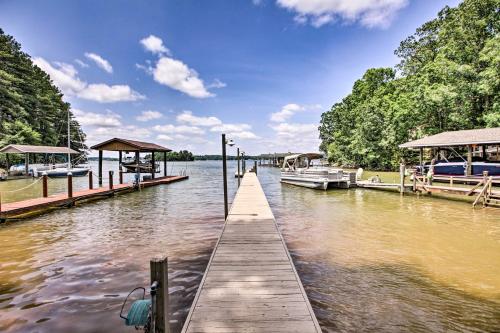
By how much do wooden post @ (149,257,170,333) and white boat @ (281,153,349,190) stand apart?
840 inches

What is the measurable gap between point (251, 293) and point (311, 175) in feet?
68.8

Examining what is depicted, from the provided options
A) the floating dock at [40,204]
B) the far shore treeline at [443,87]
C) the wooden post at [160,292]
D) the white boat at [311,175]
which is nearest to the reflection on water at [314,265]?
the floating dock at [40,204]

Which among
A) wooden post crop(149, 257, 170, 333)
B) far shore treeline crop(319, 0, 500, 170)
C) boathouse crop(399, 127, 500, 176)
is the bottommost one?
wooden post crop(149, 257, 170, 333)

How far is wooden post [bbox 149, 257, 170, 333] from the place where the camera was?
2.93 meters

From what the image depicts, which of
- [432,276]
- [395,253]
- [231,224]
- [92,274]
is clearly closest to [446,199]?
[395,253]

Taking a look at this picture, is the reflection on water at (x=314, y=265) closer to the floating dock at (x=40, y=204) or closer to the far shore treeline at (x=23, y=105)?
the floating dock at (x=40, y=204)

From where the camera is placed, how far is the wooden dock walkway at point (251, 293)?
3789mm

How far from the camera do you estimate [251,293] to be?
466 centimetres

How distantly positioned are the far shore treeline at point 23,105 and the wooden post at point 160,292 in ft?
153

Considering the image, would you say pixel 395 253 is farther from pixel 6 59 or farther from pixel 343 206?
pixel 6 59

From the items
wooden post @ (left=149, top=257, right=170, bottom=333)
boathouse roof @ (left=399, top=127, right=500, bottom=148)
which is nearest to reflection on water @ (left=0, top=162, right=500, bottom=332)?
wooden post @ (left=149, top=257, right=170, bottom=333)

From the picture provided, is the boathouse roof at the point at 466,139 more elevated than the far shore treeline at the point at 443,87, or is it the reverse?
the far shore treeline at the point at 443,87

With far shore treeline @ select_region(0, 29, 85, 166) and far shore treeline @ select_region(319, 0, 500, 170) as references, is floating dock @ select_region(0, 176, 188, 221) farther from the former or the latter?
far shore treeline @ select_region(319, 0, 500, 170)

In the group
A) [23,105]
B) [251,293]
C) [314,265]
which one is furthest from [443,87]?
[23,105]
